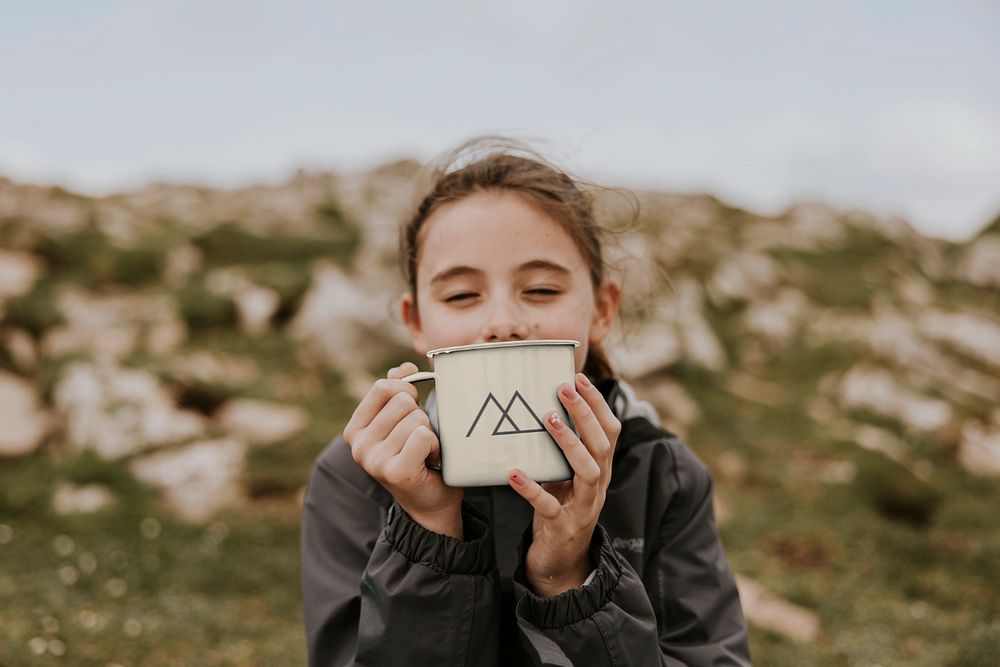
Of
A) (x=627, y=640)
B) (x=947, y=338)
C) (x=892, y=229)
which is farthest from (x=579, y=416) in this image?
(x=892, y=229)

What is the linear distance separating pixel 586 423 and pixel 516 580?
0.53m

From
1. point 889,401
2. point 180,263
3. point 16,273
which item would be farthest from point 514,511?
point 889,401

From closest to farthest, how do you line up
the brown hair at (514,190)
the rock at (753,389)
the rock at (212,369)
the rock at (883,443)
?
the brown hair at (514,190), the rock at (212,369), the rock at (883,443), the rock at (753,389)

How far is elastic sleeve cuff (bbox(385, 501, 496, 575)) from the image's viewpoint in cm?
181

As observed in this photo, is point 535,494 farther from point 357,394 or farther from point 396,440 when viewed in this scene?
point 357,394

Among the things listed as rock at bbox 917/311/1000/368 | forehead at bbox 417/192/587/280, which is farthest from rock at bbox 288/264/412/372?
rock at bbox 917/311/1000/368

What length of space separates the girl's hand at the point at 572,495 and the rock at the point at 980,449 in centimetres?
933

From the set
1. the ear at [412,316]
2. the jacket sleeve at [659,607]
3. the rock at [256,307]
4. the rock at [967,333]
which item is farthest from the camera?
the rock at [967,333]

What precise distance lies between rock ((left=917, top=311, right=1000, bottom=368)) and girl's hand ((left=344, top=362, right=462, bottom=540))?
50.1ft

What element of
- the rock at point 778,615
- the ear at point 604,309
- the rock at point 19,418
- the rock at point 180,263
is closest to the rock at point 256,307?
the rock at point 180,263

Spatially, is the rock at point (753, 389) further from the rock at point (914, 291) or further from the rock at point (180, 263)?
the rock at point (180, 263)

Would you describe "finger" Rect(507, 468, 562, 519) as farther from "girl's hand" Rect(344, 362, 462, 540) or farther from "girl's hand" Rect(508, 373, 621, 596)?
"girl's hand" Rect(344, 362, 462, 540)

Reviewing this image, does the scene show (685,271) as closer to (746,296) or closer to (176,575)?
(746,296)

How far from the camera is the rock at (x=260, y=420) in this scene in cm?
725
